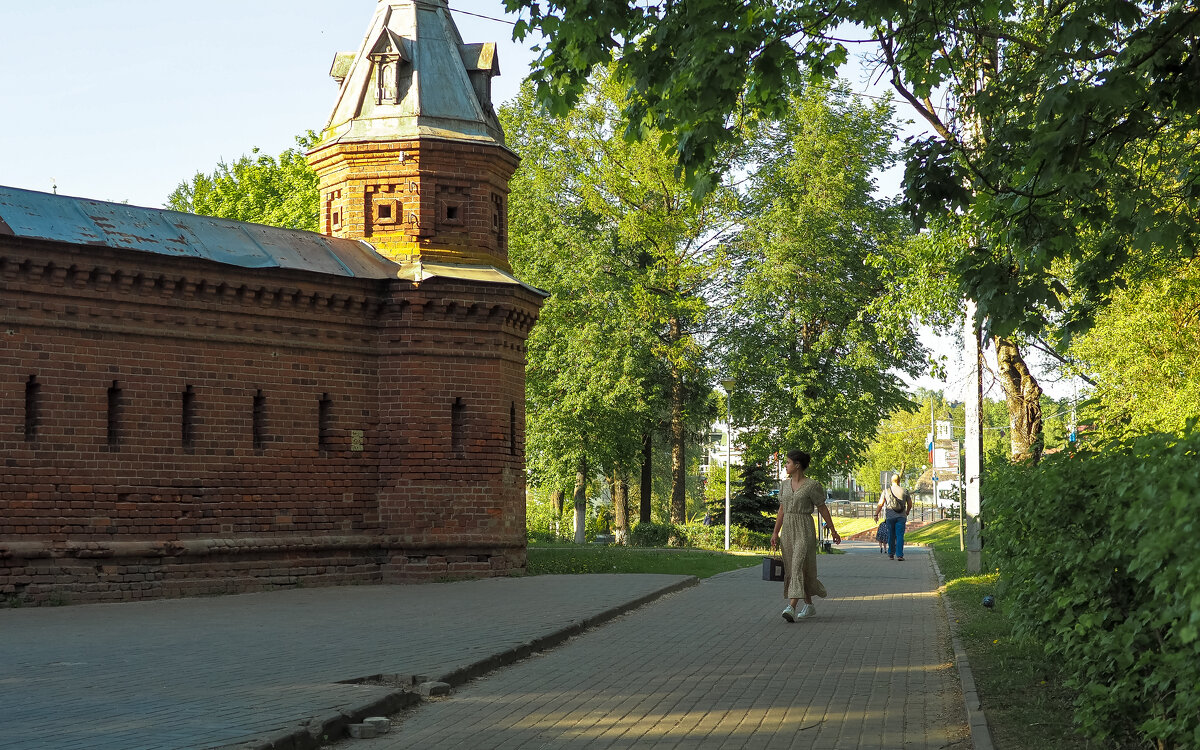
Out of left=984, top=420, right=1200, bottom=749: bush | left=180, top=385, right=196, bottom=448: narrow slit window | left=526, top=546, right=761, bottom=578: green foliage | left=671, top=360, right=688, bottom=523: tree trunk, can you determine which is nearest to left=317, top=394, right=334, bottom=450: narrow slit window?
left=180, top=385, right=196, bottom=448: narrow slit window

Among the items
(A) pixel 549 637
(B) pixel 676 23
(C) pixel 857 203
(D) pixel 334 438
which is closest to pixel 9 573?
(D) pixel 334 438

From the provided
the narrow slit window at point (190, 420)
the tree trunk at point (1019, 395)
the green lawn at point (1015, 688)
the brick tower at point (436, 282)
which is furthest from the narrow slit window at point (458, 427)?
the green lawn at point (1015, 688)

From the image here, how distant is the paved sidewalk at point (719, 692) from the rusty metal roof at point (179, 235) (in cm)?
822

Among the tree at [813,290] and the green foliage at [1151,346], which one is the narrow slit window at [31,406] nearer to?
the green foliage at [1151,346]

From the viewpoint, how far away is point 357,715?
7641 mm

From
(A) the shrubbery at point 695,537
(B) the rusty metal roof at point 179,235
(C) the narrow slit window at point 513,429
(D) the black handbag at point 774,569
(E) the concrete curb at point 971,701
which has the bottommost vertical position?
(A) the shrubbery at point 695,537

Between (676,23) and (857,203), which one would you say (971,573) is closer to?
(676,23)

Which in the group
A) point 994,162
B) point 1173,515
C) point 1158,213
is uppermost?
point 994,162

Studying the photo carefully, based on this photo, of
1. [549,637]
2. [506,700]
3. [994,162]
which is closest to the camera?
[506,700]

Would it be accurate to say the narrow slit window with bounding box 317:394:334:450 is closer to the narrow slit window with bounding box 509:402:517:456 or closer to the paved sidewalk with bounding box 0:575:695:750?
the paved sidewalk with bounding box 0:575:695:750

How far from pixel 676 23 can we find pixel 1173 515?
5997 millimetres

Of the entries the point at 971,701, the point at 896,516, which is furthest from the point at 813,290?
the point at 971,701

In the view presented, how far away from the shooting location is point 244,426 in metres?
18.4

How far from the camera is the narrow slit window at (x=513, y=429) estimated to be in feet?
69.6
